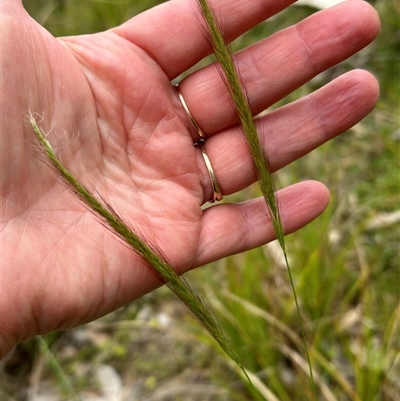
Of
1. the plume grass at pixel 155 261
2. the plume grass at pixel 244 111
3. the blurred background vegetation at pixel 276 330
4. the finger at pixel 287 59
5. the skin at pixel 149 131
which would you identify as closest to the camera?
the plume grass at pixel 155 261

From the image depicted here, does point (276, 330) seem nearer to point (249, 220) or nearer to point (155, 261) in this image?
point (249, 220)

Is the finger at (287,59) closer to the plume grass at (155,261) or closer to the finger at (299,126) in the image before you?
the finger at (299,126)

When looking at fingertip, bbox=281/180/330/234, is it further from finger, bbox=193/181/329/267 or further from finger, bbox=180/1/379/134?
finger, bbox=180/1/379/134

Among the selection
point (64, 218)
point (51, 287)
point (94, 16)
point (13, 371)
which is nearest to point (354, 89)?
point (64, 218)

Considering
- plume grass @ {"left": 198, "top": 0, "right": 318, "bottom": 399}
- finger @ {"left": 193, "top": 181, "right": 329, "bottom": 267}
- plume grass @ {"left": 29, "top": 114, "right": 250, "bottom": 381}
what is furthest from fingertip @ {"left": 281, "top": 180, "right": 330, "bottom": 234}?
plume grass @ {"left": 29, "top": 114, "right": 250, "bottom": 381}

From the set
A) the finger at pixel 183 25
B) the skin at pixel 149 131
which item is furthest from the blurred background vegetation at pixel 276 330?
the finger at pixel 183 25

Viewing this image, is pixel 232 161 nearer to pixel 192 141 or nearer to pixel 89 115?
pixel 192 141
